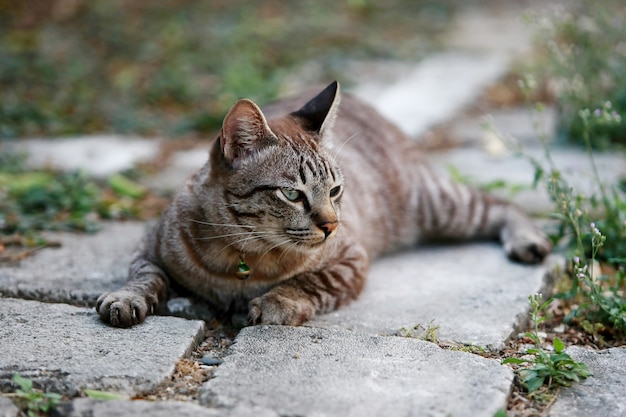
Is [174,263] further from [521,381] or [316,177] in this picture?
[521,381]

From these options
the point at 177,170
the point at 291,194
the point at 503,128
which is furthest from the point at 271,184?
the point at 503,128

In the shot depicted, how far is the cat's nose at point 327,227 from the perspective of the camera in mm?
3311

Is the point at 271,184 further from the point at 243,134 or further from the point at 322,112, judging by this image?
the point at 322,112

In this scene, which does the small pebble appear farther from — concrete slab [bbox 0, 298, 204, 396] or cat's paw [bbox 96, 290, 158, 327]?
cat's paw [bbox 96, 290, 158, 327]

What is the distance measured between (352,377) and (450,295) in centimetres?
109


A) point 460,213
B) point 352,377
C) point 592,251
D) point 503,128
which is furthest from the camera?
point 503,128

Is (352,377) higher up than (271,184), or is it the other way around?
(271,184)

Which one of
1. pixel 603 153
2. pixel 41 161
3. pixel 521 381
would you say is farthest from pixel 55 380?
pixel 603 153

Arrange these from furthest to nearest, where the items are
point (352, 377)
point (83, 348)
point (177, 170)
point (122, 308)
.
Answer: 1. point (177, 170)
2. point (122, 308)
3. point (83, 348)
4. point (352, 377)

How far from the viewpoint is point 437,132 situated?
6441mm

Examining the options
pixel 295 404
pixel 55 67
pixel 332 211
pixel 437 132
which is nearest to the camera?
pixel 295 404

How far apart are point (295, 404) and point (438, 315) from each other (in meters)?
1.10

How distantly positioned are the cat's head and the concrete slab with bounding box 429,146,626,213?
2.02m

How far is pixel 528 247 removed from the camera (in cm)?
413
